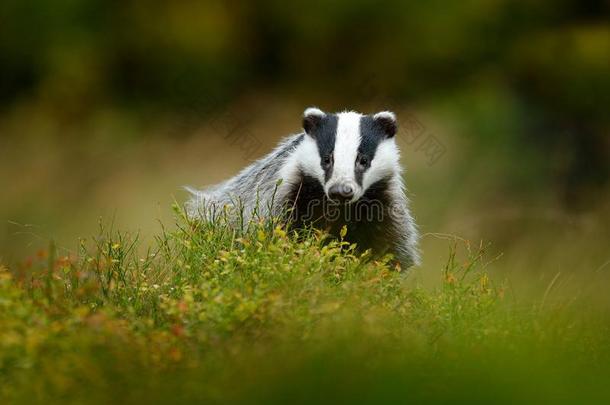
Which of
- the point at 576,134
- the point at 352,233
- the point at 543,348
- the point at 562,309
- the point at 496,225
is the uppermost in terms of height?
the point at 576,134

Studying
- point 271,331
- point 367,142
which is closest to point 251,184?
point 367,142

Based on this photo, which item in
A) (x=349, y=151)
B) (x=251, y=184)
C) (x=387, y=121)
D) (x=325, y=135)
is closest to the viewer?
(x=349, y=151)

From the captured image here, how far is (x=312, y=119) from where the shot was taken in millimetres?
4211

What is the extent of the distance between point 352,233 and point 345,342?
1.94 m

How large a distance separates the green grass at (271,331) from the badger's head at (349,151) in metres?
0.42

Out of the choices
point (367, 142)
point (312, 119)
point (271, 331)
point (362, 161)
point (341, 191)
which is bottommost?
point (271, 331)

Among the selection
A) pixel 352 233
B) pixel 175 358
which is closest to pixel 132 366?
pixel 175 358

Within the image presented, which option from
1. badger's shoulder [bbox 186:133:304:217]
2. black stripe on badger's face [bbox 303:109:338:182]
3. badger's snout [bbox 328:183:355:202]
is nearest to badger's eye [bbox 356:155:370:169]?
black stripe on badger's face [bbox 303:109:338:182]

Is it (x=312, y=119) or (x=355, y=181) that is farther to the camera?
(x=312, y=119)

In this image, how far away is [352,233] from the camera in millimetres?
4230

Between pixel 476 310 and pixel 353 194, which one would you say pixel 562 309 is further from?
pixel 353 194

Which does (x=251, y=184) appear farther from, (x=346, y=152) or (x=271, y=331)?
(x=271, y=331)

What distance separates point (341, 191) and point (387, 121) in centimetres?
66

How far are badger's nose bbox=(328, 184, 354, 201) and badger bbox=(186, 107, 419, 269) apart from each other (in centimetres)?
10
